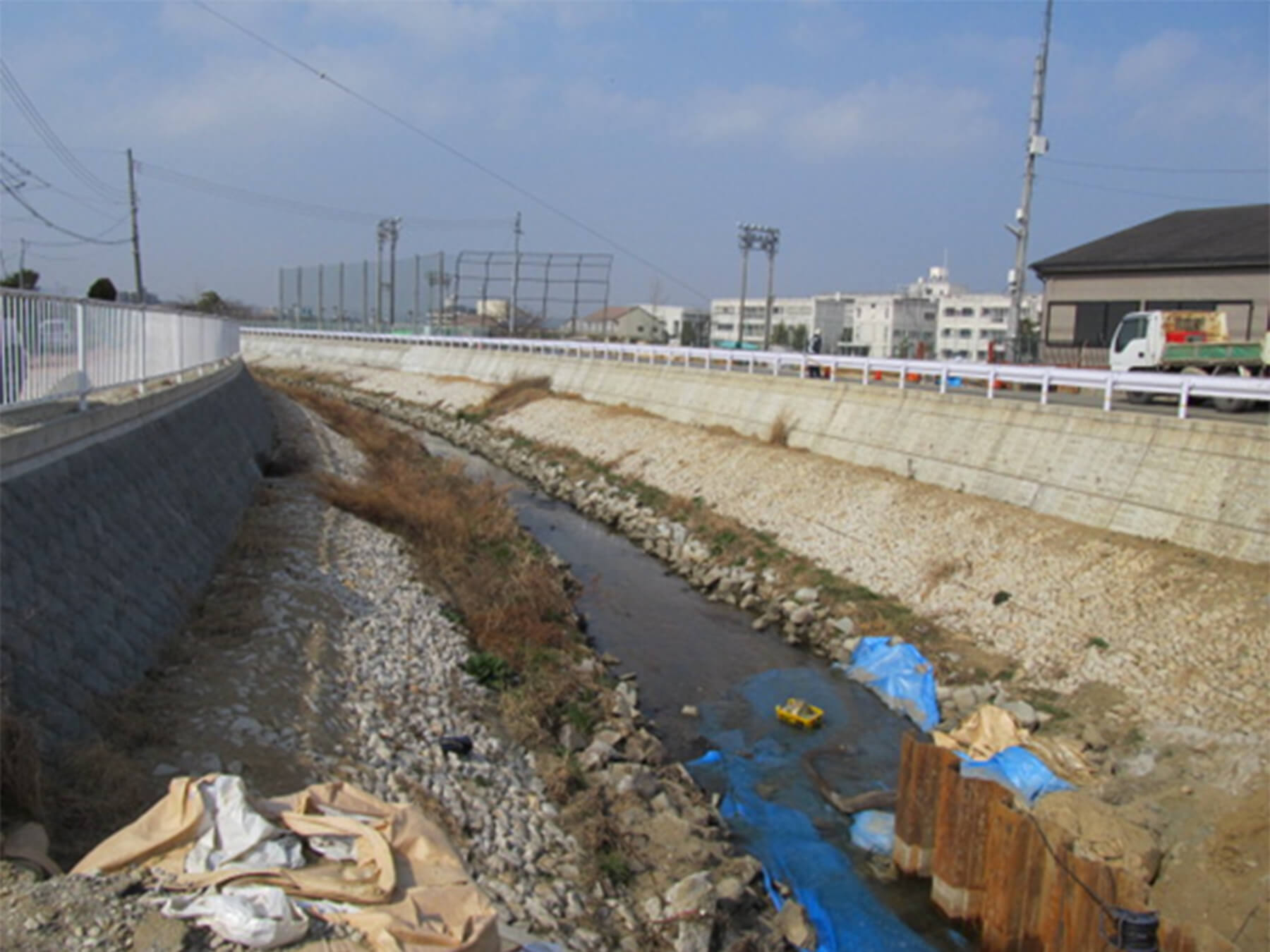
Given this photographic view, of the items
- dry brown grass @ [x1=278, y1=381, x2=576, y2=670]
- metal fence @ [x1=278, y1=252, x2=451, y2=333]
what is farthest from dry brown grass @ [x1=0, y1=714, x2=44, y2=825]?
metal fence @ [x1=278, y1=252, x2=451, y2=333]

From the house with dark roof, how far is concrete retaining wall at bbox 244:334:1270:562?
14693 millimetres

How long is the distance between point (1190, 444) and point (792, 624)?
7.16 metres

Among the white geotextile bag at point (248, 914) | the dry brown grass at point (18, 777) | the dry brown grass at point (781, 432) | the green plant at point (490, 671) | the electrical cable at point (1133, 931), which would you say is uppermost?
the dry brown grass at point (781, 432)

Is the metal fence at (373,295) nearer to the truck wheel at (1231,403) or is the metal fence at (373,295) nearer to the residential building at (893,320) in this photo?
the residential building at (893,320)

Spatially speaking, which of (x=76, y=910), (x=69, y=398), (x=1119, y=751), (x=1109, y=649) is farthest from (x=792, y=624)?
(x=76, y=910)

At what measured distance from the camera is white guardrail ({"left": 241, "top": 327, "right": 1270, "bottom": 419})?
15922mm

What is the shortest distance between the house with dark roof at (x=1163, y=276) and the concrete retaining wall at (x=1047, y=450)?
14693 millimetres

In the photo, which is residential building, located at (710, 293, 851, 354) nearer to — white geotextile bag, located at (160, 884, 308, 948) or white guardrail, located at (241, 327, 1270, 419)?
white guardrail, located at (241, 327, 1270, 419)

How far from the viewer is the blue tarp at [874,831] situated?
9961 millimetres

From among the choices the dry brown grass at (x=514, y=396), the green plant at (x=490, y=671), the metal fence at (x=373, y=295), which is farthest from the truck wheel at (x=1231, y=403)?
the metal fence at (x=373, y=295)

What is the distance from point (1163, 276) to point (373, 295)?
74308mm

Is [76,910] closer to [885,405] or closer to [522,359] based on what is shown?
[885,405]

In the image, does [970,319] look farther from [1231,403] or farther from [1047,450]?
[1047,450]

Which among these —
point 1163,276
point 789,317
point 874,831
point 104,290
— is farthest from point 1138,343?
point 789,317
